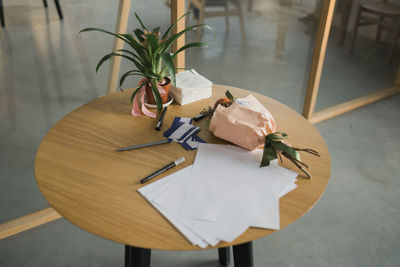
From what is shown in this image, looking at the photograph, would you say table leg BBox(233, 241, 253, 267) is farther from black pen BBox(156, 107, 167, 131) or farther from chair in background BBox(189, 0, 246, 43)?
chair in background BBox(189, 0, 246, 43)

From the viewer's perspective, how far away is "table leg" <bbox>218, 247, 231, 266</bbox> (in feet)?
5.60

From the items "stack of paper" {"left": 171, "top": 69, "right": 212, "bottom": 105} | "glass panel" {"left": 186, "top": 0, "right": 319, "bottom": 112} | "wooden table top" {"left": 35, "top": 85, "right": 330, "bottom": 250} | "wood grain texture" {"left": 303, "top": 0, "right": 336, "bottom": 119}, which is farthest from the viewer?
"wood grain texture" {"left": 303, "top": 0, "right": 336, "bottom": 119}

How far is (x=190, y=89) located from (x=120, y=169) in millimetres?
481

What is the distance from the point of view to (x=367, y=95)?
3.15m

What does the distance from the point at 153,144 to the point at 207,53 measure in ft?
3.74

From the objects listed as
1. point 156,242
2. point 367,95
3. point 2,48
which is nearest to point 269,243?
point 156,242

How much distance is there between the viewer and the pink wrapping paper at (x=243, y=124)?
1.21 meters

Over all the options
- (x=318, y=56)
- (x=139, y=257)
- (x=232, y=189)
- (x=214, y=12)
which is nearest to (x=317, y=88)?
(x=318, y=56)

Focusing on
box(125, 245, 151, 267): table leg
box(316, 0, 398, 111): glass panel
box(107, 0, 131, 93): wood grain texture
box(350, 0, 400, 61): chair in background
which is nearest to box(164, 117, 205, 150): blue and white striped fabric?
box(125, 245, 151, 267): table leg

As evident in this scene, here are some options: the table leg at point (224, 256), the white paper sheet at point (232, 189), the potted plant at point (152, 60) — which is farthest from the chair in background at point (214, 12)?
the table leg at point (224, 256)

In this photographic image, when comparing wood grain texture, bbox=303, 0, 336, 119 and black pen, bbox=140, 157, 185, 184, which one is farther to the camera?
wood grain texture, bbox=303, 0, 336, 119

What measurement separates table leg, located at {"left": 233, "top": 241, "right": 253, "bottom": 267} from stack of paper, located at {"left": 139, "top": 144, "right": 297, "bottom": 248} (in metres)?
0.33

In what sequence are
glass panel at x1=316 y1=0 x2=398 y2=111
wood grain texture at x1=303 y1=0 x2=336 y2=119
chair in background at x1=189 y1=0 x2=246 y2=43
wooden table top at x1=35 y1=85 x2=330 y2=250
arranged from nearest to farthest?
wooden table top at x1=35 y1=85 x2=330 y2=250, chair in background at x1=189 y1=0 x2=246 y2=43, wood grain texture at x1=303 y1=0 x2=336 y2=119, glass panel at x1=316 y1=0 x2=398 y2=111

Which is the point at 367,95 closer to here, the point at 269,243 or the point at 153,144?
the point at 269,243
